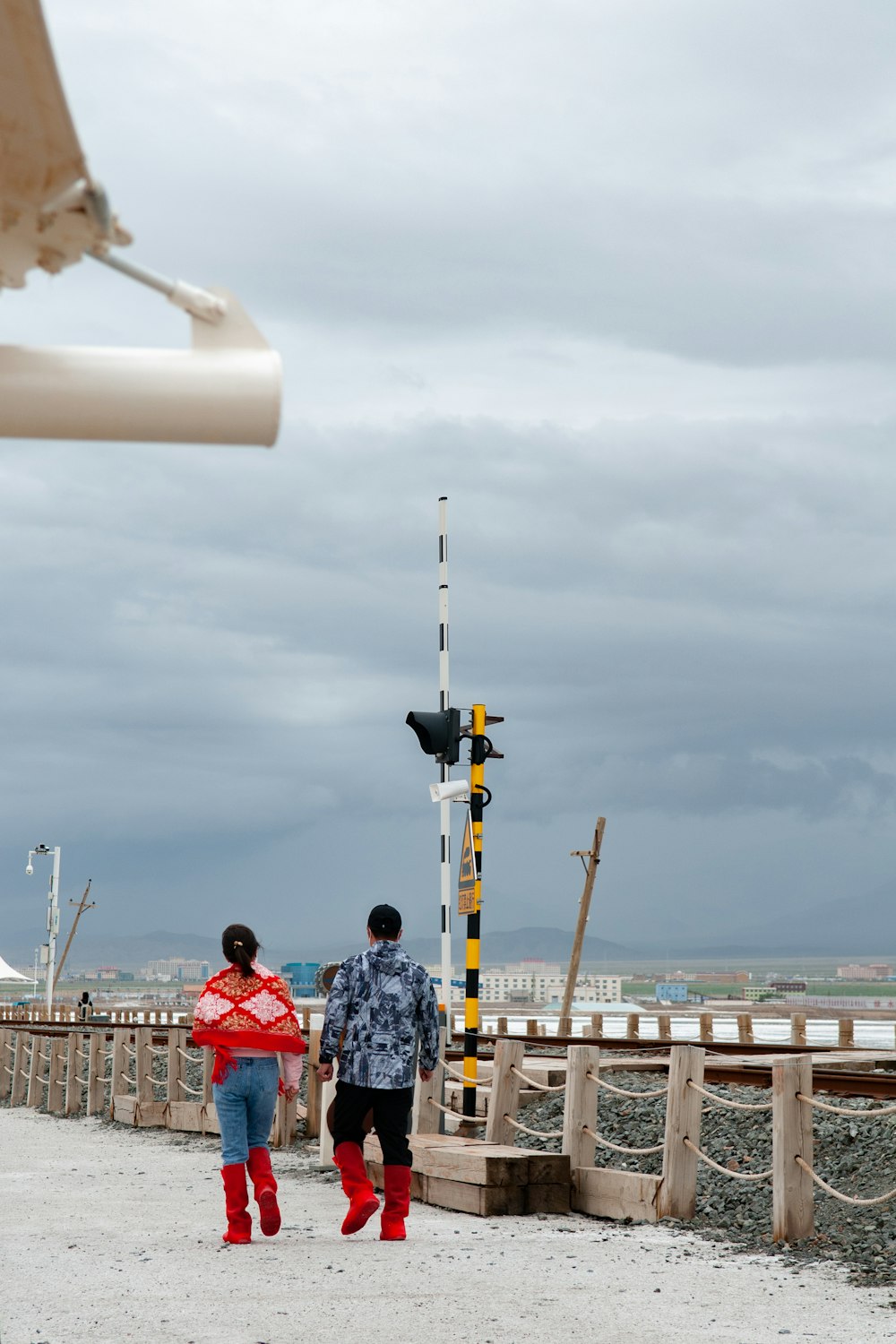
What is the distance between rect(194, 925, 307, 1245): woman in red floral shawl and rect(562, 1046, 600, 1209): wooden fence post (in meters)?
2.20

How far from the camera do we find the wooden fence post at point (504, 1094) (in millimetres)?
11305

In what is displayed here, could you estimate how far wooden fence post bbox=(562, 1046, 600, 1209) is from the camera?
10.0 meters

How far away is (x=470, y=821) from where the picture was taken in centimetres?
1280

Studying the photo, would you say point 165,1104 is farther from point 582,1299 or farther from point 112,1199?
point 582,1299

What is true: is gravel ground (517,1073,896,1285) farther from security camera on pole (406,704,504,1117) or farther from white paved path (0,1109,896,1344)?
security camera on pole (406,704,504,1117)

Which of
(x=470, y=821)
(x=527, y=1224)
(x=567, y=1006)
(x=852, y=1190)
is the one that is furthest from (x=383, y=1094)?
(x=567, y=1006)

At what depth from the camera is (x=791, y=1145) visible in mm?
8461

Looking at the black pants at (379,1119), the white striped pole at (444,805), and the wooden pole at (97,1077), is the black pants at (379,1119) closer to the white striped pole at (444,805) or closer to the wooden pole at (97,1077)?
the white striped pole at (444,805)

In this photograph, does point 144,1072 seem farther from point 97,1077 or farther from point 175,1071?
point 97,1077

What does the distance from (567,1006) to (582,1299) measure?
29232 mm

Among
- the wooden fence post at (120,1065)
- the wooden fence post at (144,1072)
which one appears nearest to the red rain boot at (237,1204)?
the wooden fence post at (144,1072)

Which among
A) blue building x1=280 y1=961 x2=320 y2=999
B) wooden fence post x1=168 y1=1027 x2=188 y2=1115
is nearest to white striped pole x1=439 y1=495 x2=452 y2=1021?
wooden fence post x1=168 y1=1027 x2=188 y2=1115

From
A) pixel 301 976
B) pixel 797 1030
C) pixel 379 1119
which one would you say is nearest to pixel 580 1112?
pixel 379 1119

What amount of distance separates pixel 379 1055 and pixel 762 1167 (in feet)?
11.0
